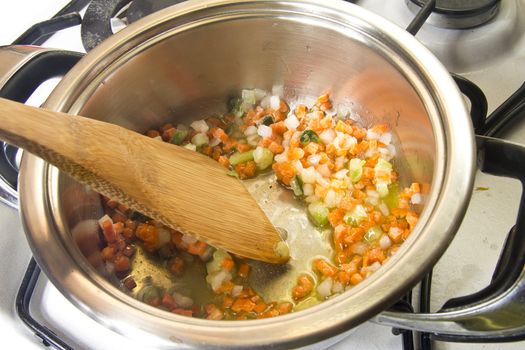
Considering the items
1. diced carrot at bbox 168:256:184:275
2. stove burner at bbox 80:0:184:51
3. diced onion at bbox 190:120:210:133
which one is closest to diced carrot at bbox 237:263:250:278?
diced carrot at bbox 168:256:184:275

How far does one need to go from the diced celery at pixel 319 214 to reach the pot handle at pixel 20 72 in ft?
1.70

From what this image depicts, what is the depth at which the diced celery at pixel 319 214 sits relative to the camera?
936mm

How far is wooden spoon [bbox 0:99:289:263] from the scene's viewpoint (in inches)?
22.5

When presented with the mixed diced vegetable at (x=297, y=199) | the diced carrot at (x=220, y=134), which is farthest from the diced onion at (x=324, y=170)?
the diced carrot at (x=220, y=134)

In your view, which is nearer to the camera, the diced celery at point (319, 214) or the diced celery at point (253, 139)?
the diced celery at point (319, 214)

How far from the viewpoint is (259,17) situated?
904 mm

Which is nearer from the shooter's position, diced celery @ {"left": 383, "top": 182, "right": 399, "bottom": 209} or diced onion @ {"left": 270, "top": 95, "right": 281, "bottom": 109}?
diced celery @ {"left": 383, "top": 182, "right": 399, "bottom": 209}

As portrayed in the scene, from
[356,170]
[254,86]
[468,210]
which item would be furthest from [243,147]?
[468,210]

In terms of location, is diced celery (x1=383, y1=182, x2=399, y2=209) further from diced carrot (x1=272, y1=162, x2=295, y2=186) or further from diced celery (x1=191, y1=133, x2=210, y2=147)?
diced celery (x1=191, y1=133, x2=210, y2=147)

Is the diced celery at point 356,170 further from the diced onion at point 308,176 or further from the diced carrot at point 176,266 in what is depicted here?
the diced carrot at point 176,266

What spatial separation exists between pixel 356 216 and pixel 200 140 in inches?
14.4

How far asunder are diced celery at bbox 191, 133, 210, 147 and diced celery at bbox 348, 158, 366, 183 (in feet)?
1.02

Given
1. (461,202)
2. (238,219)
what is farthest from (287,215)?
(461,202)

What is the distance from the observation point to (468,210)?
89 cm
